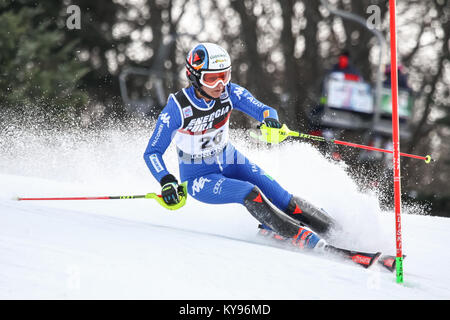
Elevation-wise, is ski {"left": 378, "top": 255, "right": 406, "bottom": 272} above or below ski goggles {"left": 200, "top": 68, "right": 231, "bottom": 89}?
below

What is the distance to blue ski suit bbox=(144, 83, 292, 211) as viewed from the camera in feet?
15.2

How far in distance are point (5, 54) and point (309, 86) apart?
827 centimetres

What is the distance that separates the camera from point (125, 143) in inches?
344

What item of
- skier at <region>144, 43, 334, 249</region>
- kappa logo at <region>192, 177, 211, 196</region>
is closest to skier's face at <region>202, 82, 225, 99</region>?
skier at <region>144, 43, 334, 249</region>

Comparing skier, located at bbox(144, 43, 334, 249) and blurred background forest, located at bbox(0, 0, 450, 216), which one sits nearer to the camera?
skier, located at bbox(144, 43, 334, 249)

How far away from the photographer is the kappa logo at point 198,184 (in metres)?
4.75

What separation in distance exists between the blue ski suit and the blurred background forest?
21.8 feet

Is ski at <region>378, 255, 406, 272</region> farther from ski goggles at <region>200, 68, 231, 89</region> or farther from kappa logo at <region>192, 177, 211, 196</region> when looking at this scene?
ski goggles at <region>200, 68, 231, 89</region>

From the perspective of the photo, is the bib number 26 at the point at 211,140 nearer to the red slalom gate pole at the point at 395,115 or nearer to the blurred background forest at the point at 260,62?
the red slalom gate pole at the point at 395,115

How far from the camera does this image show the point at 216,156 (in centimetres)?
496


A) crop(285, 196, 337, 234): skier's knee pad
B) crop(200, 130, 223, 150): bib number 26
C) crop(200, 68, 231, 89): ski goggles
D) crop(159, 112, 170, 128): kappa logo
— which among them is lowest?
crop(285, 196, 337, 234): skier's knee pad

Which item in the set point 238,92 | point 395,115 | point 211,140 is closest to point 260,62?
point 238,92

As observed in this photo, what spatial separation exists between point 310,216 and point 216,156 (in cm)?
95

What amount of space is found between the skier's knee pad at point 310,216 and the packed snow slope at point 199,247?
0.15 m
